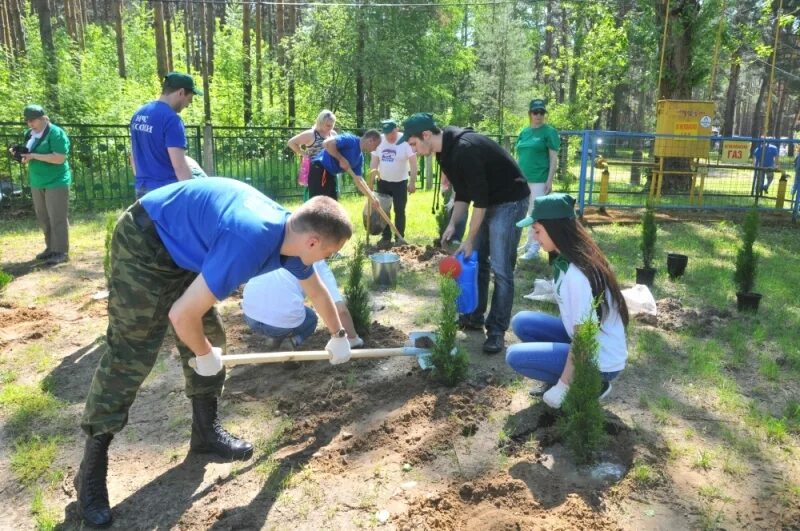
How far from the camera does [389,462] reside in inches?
121

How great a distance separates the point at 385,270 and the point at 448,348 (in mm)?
2756

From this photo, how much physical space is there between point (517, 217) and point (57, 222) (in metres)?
5.77

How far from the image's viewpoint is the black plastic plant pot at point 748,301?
550cm

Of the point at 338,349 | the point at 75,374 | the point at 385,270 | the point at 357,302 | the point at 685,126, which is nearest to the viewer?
the point at 338,349

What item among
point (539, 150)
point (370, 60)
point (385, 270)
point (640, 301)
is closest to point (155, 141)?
point (385, 270)

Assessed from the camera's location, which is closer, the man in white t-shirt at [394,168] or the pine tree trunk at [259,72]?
the man in white t-shirt at [394,168]

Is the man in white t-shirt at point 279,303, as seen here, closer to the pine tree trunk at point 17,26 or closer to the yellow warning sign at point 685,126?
the yellow warning sign at point 685,126

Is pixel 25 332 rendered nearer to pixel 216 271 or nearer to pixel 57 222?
pixel 57 222

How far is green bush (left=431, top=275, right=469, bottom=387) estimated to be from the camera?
3609 millimetres

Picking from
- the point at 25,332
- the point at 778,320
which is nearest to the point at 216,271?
the point at 25,332

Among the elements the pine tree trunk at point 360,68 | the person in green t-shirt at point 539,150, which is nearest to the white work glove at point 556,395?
the person in green t-shirt at point 539,150

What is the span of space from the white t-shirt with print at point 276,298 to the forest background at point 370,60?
9.20 metres

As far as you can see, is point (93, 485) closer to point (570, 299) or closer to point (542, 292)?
point (570, 299)

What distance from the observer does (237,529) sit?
263cm
